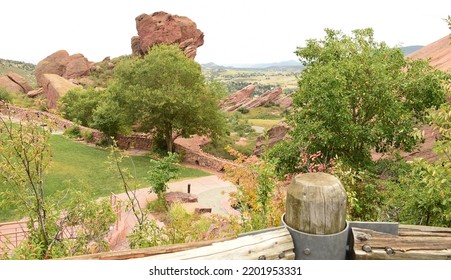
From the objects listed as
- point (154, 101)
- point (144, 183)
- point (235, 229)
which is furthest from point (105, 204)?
point (154, 101)

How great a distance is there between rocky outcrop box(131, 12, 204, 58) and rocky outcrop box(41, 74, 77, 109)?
43.4ft

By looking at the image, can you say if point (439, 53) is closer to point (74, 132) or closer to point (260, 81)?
point (74, 132)

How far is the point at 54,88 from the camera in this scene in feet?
129

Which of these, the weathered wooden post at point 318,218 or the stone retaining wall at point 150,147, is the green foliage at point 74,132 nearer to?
the stone retaining wall at point 150,147

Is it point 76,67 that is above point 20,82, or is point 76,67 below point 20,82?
above

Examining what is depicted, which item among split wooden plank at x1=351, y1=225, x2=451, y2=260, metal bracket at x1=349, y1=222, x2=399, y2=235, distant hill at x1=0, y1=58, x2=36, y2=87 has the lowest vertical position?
split wooden plank at x1=351, y1=225, x2=451, y2=260

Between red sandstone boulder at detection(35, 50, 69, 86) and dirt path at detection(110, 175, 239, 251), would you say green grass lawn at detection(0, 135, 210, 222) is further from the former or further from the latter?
red sandstone boulder at detection(35, 50, 69, 86)

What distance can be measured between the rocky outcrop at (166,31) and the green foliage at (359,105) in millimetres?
38928

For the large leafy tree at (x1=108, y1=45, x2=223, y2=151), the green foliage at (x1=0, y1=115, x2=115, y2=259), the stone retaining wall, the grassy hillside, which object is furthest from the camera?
the grassy hillside

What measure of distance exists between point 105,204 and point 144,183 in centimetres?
1203

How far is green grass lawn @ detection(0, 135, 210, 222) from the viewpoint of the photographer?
50.8 feet

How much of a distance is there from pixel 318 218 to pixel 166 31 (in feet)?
169

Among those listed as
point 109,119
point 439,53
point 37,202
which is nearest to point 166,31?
point 109,119

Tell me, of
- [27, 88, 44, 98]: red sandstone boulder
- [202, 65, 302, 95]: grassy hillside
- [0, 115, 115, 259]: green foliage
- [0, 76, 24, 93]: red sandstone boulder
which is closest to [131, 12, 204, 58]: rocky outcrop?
[27, 88, 44, 98]: red sandstone boulder
